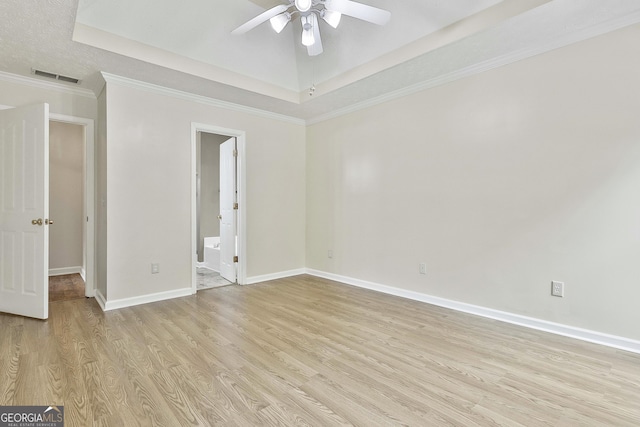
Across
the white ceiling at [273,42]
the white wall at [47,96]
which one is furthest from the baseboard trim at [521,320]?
the white wall at [47,96]

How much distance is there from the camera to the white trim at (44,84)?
335cm

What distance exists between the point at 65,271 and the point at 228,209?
10.3 ft

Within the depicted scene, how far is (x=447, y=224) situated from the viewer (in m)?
3.51

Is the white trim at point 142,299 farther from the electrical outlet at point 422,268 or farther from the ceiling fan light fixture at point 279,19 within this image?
the ceiling fan light fixture at point 279,19

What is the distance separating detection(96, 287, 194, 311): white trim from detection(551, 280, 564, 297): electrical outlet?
395cm

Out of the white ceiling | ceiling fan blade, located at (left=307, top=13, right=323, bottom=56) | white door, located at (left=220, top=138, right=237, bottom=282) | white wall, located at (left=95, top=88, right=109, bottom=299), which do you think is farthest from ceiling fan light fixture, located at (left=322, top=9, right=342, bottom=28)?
white wall, located at (left=95, top=88, right=109, bottom=299)

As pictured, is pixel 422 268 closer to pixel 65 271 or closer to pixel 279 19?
pixel 279 19

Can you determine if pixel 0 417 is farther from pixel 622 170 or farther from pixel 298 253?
pixel 622 170

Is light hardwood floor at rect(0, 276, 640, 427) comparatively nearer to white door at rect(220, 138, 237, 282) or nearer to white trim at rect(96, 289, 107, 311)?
white trim at rect(96, 289, 107, 311)

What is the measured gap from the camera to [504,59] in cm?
301

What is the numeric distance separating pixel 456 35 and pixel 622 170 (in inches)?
68.7

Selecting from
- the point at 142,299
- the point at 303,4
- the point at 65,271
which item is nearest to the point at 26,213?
the point at 142,299

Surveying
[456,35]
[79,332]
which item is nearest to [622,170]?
[456,35]

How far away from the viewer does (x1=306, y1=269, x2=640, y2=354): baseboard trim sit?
2502mm
